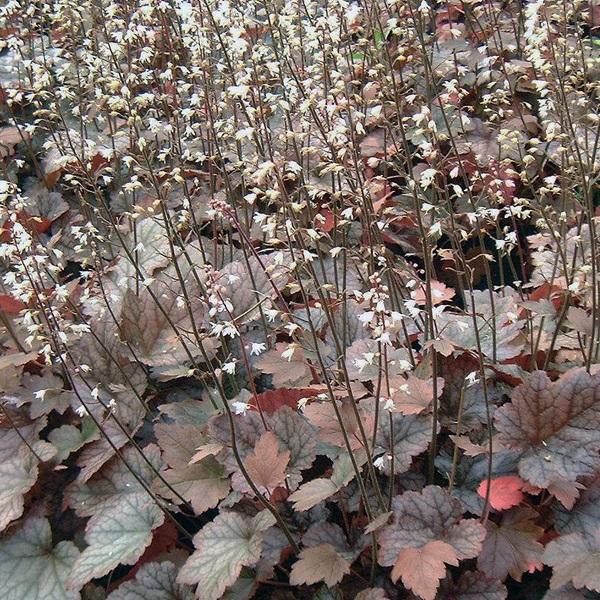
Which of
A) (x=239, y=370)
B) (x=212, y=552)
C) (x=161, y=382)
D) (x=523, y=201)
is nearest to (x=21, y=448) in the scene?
(x=161, y=382)

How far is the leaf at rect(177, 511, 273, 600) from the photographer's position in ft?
6.33

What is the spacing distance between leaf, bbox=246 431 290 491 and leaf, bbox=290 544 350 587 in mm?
217

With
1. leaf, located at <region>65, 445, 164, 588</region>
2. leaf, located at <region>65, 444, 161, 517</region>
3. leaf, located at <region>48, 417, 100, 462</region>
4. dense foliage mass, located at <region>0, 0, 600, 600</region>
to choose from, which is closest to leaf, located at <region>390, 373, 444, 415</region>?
dense foliage mass, located at <region>0, 0, 600, 600</region>

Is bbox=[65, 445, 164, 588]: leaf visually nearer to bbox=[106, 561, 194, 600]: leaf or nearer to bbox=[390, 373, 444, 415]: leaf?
bbox=[106, 561, 194, 600]: leaf

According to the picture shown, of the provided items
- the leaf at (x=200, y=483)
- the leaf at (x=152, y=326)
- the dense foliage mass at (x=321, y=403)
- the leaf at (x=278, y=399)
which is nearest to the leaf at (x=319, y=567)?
the dense foliage mass at (x=321, y=403)

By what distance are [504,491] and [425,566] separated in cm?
44

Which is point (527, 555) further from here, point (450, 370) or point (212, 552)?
point (212, 552)

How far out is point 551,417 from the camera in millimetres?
2189

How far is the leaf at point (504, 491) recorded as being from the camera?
2090 millimetres

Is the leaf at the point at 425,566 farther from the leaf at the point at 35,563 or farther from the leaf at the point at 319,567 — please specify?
the leaf at the point at 35,563

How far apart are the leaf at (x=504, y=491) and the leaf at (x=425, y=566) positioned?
0.90 ft

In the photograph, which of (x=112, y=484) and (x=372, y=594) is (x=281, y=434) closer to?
(x=372, y=594)

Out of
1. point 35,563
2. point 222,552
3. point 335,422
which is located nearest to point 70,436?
point 35,563

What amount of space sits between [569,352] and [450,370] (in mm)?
512
